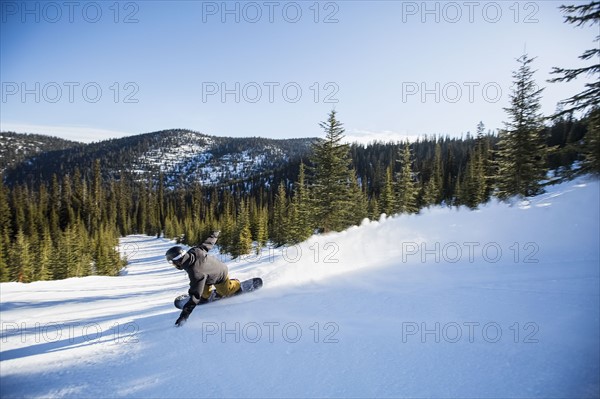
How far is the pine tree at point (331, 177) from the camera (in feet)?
77.5

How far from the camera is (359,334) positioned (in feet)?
15.3

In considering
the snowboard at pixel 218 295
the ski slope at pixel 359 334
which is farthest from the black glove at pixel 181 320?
the snowboard at pixel 218 295

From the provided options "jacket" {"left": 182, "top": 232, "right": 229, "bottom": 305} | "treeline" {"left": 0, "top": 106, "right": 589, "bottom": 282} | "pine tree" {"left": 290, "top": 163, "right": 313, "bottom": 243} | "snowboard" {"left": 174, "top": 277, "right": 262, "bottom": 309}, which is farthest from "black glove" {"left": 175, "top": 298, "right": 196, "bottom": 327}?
"pine tree" {"left": 290, "top": 163, "right": 313, "bottom": 243}

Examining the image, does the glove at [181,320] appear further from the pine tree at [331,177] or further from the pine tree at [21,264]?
the pine tree at [21,264]

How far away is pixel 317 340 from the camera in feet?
15.2

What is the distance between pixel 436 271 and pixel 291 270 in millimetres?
3434

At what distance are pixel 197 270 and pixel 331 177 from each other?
18.9 meters

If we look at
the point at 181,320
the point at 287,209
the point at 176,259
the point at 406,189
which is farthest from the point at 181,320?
the point at 287,209

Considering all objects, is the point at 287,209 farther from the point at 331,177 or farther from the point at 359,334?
the point at 359,334

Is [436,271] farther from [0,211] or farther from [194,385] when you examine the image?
[0,211]

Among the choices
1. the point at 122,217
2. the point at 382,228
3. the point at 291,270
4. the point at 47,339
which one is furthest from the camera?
the point at 122,217

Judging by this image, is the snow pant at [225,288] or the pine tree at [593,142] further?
the pine tree at [593,142]

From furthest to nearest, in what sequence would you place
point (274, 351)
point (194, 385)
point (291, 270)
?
point (291, 270) < point (274, 351) < point (194, 385)

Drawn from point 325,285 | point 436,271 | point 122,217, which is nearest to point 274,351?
point 325,285
